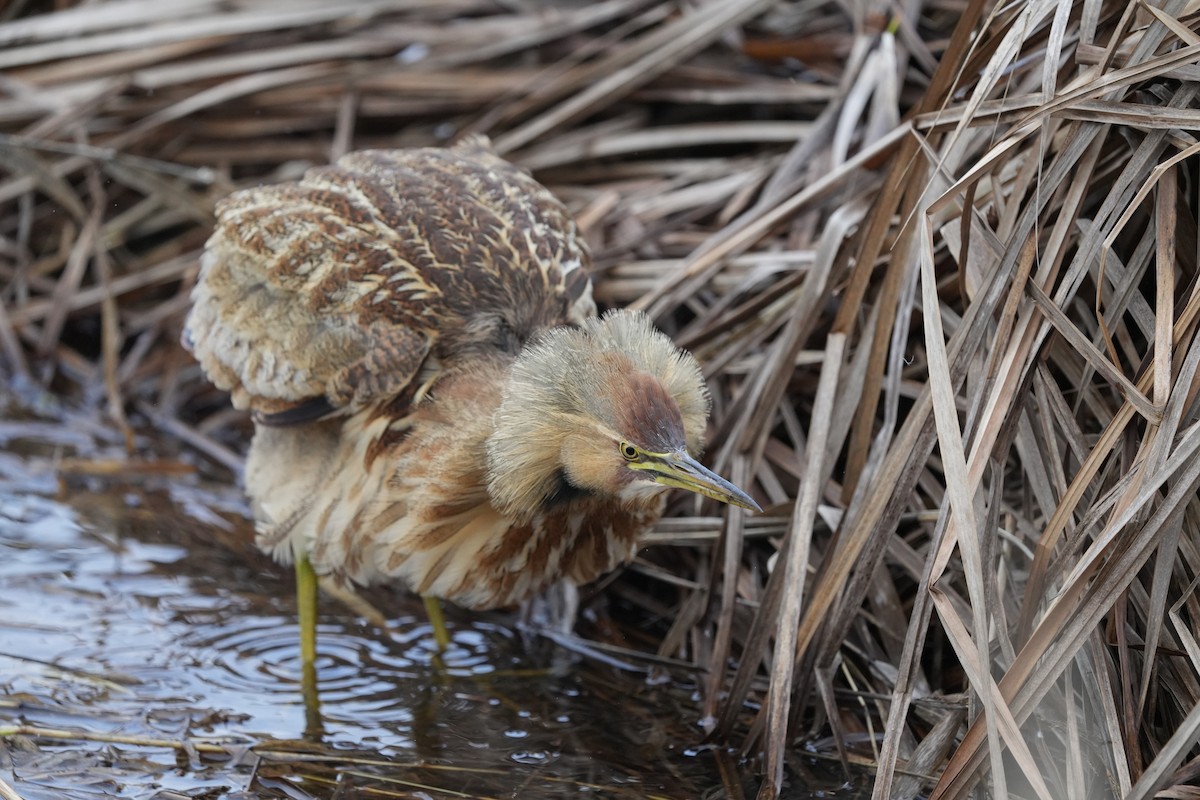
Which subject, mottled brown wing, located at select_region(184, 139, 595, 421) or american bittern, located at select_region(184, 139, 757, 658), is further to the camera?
mottled brown wing, located at select_region(184, 139, 595, 421)

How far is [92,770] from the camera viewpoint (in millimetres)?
2633

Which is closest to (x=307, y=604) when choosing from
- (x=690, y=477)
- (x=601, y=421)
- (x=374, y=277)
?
(x=374, y=277)

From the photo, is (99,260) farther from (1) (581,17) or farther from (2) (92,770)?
(2) (92,770)

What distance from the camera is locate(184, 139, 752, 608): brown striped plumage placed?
8.33 feet

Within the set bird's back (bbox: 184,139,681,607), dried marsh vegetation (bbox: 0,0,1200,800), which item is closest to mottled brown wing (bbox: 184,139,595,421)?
bird's back (bbox: 184,139,681,607)

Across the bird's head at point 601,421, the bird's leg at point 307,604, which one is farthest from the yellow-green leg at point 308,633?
the bird's head at point 601,421

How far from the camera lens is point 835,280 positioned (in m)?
3.00

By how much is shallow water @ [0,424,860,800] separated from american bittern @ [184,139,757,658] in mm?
221

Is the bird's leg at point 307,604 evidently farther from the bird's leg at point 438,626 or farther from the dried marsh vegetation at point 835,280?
the dried marsh vegetation at point 835,280

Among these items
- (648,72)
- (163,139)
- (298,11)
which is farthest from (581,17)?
(163,139)

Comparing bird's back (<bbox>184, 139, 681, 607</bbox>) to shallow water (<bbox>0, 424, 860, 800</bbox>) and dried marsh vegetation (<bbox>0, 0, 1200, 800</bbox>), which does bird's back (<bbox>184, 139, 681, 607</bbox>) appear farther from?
dried marsh vegetation (<bbox>0, 0, 1200, 800</bbox>)

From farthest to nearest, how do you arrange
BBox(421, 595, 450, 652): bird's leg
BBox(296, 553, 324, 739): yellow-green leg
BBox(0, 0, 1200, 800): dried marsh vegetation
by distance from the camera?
BBox(421, 595, 450, 652): bird's leg
BBox(296, 553, 324, 739): yellow-green leg
BBox(0, 0, 1200, 800): dried marsh vegetation

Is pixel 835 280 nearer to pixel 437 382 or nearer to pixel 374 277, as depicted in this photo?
pixel 437 382

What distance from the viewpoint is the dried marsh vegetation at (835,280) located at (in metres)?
2.28
